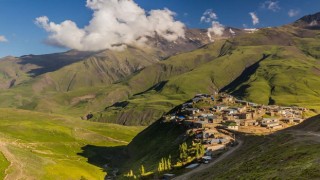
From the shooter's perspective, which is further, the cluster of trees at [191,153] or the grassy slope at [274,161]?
the cluster of trees at [191,153]

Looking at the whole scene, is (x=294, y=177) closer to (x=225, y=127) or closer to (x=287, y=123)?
(x=225, y=127)

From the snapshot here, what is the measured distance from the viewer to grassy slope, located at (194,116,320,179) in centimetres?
6950

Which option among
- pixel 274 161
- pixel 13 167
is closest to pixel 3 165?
pixel 13 167

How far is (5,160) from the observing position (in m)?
150

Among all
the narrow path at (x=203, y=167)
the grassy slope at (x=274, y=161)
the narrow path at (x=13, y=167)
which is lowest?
the narrow path at (x=13, y=167)

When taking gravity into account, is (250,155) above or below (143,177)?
above

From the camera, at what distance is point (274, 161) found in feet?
289

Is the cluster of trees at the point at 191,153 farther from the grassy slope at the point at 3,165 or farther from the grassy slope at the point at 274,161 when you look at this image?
the grassy slope at the point at 3,165

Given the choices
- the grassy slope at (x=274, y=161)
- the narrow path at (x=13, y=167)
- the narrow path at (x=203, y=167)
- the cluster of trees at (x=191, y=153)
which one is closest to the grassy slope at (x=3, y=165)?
the narrow path at (x=13, y=167)

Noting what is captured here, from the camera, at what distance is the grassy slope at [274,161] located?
69.5 meters

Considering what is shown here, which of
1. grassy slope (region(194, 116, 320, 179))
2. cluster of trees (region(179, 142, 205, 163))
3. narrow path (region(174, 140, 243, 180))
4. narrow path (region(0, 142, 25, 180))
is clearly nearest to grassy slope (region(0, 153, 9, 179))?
narrow path (region(0, 142, 25, 180))

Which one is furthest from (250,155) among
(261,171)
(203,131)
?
(203,131)

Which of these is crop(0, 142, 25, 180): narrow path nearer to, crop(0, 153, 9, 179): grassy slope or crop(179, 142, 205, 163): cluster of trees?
crop(0, 153, 9, 179): grassy slope

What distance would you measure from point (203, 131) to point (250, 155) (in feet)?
172
